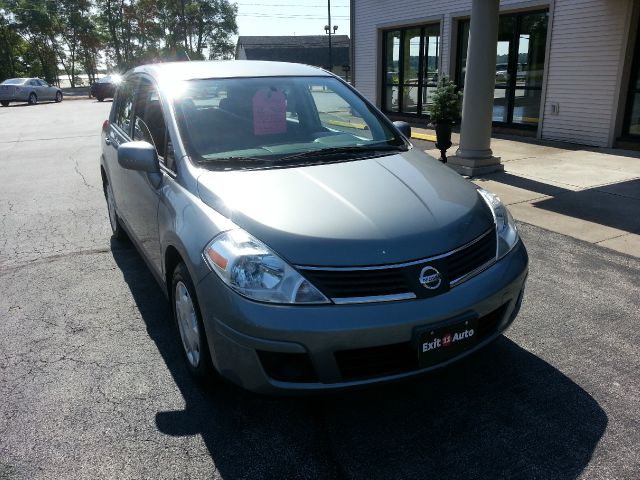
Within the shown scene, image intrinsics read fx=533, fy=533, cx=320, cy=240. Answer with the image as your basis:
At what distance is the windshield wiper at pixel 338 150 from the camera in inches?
127

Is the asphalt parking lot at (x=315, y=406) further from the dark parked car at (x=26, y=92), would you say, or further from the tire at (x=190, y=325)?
the dark parked car at (x=26, y=92)

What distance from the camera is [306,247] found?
2.37 m

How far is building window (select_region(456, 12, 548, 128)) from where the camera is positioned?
11.4 meters

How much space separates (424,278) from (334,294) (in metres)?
0.42

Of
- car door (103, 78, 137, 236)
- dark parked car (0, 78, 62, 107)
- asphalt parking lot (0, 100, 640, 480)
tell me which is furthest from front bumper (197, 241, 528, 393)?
dark parked car (0, 78, 62, 107)

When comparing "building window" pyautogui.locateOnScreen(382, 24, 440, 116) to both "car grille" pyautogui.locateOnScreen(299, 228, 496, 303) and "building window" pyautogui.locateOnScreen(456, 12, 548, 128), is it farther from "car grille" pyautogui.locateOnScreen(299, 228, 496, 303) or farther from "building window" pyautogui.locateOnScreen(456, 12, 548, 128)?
"car grille" pyautogui.locateOnScreen(299, 228, 496, 303)

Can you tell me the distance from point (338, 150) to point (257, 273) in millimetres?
1315

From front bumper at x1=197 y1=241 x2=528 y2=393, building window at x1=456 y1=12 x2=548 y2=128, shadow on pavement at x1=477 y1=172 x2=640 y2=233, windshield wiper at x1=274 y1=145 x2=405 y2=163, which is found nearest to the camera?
front bumper at x1=197 y1=241 x2=528 y2=393

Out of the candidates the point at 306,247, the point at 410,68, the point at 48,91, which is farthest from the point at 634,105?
the point at 48,91

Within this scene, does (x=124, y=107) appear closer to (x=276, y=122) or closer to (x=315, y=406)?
(x=276, y=122)

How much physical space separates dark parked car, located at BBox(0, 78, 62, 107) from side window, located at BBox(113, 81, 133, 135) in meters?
30.8

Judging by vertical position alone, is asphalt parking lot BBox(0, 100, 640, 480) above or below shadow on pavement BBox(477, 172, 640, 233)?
below

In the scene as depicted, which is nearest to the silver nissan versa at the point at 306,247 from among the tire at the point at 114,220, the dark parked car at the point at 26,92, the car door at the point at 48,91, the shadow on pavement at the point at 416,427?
the shadow on pavement at the point at 416,427

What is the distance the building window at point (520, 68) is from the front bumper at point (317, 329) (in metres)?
10.2
